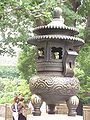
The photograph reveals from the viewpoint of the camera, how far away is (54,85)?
677 centimetres

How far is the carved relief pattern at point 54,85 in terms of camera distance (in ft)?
22.2

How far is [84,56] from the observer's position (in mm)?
15266

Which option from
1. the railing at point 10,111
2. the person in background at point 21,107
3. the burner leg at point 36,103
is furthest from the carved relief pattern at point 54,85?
the railing at point 10,111

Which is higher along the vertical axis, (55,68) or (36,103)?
(55,68)

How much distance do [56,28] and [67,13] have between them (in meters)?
5.09

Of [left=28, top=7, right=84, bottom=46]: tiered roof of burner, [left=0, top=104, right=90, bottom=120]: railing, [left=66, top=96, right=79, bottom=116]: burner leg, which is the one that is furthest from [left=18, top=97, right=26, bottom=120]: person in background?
[left=0, top=104, right=90, bottom=120]: railing

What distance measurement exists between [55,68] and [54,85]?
15.5 inches

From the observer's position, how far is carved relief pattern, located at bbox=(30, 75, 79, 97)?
6766mm

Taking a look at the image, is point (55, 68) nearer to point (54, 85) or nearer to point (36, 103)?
point (54, 85)

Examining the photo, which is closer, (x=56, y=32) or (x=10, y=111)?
(x=56, y=32)

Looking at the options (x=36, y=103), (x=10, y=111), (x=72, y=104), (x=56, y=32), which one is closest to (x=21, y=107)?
(x=36, y=103)

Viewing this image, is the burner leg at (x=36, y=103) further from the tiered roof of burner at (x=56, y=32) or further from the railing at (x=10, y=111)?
the railing at (x=10, y=111)

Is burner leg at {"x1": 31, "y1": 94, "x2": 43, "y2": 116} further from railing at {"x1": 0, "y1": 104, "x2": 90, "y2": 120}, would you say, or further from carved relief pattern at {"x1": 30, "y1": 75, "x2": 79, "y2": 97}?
railing at {"x1": 0, "y1": 104, "x2": 90, "y2": 120}

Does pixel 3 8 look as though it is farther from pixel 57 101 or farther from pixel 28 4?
pixel 57 101
